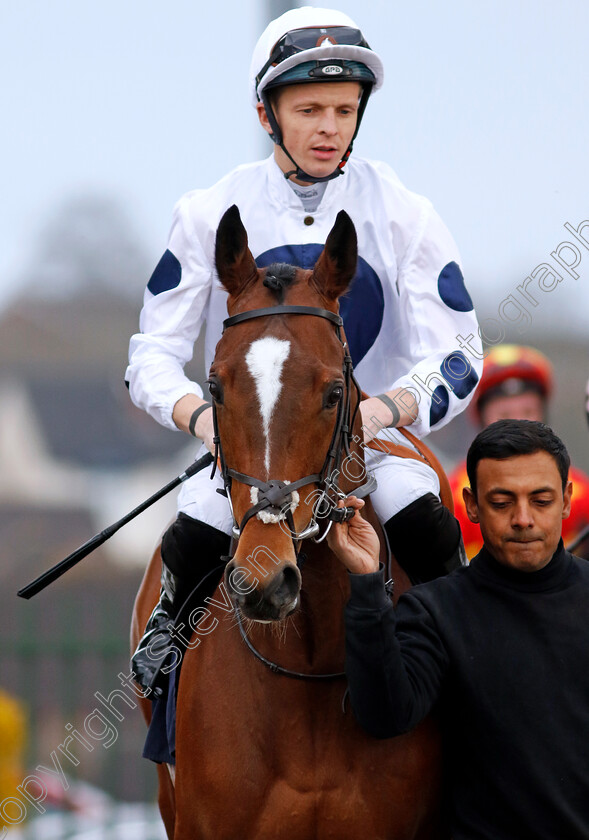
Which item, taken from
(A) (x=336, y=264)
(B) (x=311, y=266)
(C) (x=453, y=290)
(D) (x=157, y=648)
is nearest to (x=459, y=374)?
(C) (x=453, y=290)

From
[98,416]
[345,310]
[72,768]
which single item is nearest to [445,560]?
[345,310]

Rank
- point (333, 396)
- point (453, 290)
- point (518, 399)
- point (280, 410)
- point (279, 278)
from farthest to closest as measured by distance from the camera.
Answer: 1. point (518, 399)
2. point (453, 290)
3. point (279, 278)
4. point (333, 396)
5. point (280, 410)

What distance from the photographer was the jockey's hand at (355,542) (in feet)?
9.58

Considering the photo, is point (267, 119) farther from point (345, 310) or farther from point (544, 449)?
point (544, 449)

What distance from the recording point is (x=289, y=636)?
322 cm

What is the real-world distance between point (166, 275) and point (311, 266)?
51 centimetres

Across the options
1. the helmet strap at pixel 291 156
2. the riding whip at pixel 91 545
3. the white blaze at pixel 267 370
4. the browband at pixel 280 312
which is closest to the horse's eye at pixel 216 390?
the white blaze at pixel 267 370

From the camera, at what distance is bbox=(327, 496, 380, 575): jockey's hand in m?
2.92

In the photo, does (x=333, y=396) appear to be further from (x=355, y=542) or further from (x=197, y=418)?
(x=197, y=418)

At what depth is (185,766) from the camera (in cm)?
325

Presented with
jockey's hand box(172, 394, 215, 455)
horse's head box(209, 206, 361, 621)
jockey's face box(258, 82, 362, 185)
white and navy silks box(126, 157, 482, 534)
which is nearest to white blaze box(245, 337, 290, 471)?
horse's head box(209, 206, 361, 621)

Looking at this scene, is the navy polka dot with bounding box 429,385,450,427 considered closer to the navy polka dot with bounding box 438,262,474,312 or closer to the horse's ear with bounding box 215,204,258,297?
the navy polka dot with bounding box 438,262,474,312

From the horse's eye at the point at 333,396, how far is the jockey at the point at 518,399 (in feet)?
9.74

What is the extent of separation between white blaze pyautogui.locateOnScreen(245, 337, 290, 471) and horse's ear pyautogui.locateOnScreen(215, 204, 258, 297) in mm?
353
